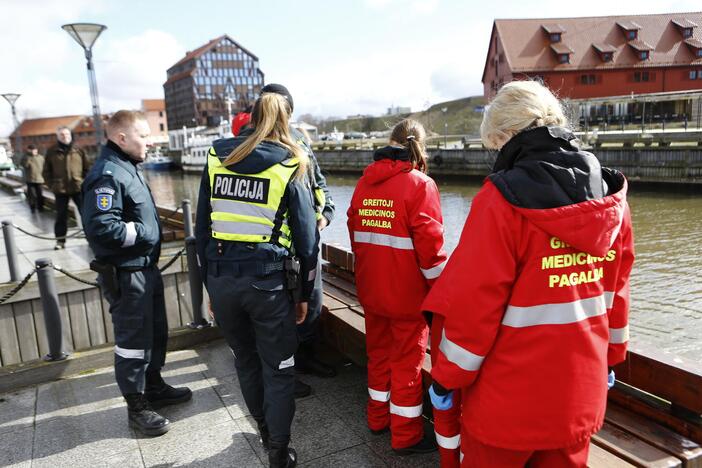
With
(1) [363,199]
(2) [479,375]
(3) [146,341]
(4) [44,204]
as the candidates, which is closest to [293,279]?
(1) [363,199]

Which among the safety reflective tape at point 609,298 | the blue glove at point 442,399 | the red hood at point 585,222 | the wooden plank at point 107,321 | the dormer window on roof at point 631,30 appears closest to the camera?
the red hood at point 585,222

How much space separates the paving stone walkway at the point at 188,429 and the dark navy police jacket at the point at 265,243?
41.3 inches

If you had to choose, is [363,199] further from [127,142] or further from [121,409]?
[121,409]

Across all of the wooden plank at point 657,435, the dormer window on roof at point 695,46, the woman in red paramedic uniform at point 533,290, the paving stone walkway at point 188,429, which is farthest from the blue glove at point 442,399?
the dormer window on roof at point 695,46

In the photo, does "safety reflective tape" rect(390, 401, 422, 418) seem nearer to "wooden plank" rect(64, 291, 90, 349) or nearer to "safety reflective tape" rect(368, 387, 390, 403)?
"safety reflective tape" rect(368, 387, 390, 403)

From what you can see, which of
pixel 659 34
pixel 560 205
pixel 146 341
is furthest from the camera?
pixel 659 34

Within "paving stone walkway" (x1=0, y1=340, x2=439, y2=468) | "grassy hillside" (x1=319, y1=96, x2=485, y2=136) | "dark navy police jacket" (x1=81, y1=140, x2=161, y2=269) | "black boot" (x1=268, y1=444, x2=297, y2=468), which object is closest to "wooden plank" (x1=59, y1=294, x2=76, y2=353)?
"paving stone walkway" (x1=0, y1=340, x2=439, y2=468)

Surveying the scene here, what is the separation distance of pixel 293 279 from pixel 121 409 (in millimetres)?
1999

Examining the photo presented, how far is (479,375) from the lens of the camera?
Result: 206 cm

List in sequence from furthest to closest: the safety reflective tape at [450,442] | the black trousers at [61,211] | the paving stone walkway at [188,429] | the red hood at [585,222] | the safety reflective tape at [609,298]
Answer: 1. the black trousers at [61,211]
2. the paving stone walkway at [188,429]
3. the safety reflective tape at [450,442]
4. the safety reflective tape at [609,298]
5. the red hood at [585,222]

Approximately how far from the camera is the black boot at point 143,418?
3.59 meters

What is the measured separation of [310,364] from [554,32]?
193 ft

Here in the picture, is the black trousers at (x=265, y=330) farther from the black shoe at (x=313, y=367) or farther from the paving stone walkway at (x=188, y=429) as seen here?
the black shoe at (x=313, y=367)

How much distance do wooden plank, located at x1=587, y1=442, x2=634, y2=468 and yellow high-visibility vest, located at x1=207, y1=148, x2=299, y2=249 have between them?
66.8 inches
